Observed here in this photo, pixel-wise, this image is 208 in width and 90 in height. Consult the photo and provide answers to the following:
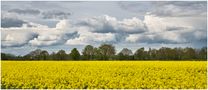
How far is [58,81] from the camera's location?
18.2m

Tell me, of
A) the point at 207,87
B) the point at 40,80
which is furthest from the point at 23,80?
the point at 207,87

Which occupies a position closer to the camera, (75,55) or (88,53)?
(75,55)

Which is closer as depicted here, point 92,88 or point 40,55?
point 92,88

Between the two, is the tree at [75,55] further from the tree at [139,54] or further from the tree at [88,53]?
the tree at [139,54]

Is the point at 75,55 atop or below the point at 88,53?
below

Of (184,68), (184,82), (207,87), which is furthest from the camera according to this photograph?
(184,68)

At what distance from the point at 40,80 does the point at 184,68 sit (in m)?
9.09

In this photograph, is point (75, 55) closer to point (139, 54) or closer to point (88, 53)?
point (88, 53)

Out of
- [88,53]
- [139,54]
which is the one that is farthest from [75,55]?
[139,54]

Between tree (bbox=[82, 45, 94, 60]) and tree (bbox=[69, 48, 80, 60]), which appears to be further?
tree (bbox=[69, 48, 80, 60])

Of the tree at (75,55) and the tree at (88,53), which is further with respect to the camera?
the tree at (75,55)

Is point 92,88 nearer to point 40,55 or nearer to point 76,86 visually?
point 76,86

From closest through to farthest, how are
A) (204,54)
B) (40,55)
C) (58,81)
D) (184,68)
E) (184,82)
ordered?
(184,82), (58,81), (184,68), (204,54), (40,55)

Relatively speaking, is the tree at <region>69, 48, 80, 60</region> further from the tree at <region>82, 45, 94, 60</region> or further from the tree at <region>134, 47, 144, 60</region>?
the tree at <region>134, 47, 144, 60</region>
